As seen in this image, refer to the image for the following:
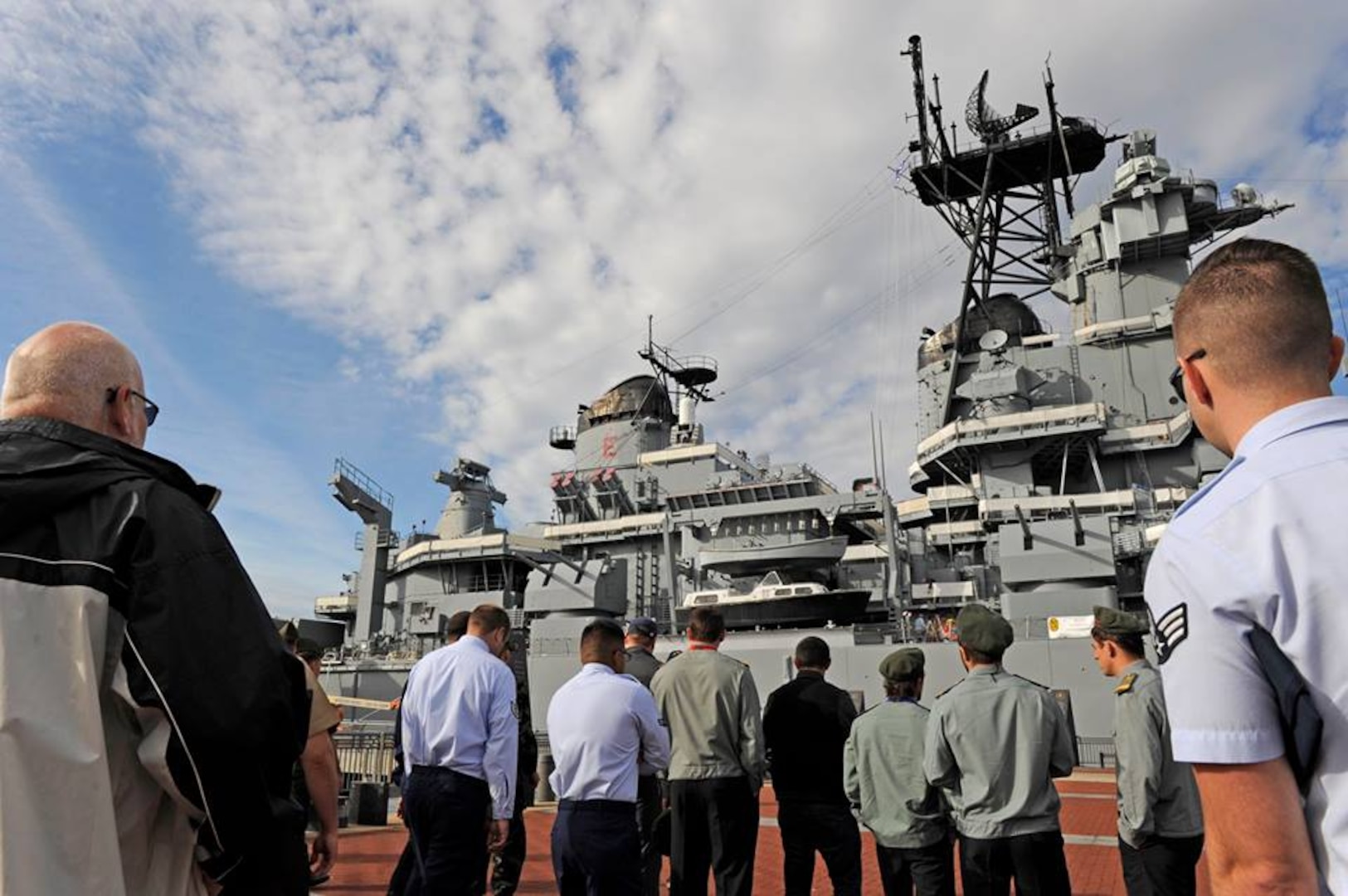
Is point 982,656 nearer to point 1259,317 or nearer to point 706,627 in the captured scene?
point 706,627

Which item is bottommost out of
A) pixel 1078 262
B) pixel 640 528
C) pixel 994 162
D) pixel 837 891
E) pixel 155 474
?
pixel 837 891

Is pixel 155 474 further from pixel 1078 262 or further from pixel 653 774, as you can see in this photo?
pixel 1078 262

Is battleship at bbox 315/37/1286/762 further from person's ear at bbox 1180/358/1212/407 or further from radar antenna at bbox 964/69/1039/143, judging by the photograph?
person's ear at bbox 1180/358/1212/407

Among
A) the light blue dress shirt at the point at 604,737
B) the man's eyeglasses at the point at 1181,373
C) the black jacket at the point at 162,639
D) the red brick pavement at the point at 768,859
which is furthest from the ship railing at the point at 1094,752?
the black jacket at the point at 162,639

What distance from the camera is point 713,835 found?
182 inches

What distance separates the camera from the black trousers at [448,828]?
3.99 meters

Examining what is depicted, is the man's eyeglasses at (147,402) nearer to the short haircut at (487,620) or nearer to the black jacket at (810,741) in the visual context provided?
the short haircut at (487,620)

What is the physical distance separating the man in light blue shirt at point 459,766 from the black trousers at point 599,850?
13.4 inches

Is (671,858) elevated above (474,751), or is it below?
below

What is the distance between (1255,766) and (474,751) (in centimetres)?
365

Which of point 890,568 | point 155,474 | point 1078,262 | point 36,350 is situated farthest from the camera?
point 1078,262

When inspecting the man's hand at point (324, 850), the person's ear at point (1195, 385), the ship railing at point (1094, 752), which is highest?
the person's ear at point (1195, 385)

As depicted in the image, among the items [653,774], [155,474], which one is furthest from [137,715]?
[653,774]

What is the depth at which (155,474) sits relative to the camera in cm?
161
